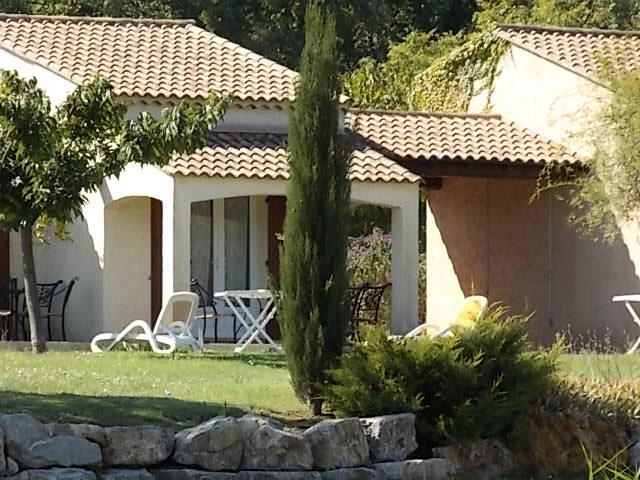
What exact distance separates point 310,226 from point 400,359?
1455 millimetres

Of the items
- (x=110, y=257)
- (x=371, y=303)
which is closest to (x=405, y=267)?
(x=371, y=303)

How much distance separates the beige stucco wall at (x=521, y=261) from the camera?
71.0 feet

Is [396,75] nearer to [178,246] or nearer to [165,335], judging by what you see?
[178,246]

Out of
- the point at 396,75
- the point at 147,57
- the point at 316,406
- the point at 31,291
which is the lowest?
the point at 316,406

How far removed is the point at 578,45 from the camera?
915 inches

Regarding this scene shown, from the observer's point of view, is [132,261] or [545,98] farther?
[545,98]

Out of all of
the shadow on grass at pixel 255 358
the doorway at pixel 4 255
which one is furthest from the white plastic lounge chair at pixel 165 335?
the doorway at pixel 4 255

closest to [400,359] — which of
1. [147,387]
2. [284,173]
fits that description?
[147,387]

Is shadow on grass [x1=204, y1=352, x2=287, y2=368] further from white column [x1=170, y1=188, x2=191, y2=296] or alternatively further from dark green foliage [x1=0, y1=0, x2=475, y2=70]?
dark green foliage [x1=0, y1=0, x2=475, y2=70]

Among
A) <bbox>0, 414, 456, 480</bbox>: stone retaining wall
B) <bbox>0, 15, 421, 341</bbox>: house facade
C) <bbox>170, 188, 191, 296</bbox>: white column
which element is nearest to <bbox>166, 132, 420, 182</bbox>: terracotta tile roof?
<bbox>0, 15, 421, 341</bbox>: house facade

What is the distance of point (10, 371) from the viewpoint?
12.9m

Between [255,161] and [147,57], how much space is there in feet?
11.7

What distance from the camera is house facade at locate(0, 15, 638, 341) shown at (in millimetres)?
19672

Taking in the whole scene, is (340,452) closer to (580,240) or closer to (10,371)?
(10,371)
